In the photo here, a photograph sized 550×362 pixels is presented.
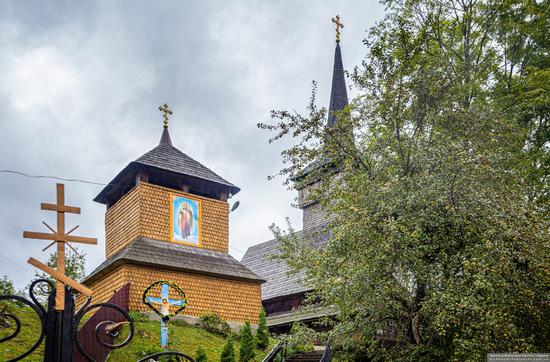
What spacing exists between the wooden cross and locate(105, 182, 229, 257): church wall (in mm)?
15185

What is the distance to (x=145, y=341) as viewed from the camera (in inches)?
626

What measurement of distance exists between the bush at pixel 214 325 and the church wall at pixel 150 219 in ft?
10.8

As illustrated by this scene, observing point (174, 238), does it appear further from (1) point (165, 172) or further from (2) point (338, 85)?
(2) point (338, 85)

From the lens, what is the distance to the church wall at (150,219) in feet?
69.8

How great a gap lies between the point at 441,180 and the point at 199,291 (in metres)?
10.9

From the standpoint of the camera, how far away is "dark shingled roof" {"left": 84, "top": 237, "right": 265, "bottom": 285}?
19.5 meters

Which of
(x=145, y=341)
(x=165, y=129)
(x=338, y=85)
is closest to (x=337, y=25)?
(x=338, y=85)

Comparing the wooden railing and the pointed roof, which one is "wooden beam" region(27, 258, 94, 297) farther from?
the pointed roof

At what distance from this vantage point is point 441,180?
12703 millimetres

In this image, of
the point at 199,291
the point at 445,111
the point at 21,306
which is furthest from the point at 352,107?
the point at 21,306

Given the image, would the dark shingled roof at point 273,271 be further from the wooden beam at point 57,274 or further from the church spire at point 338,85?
the wooden beam at point 57,274

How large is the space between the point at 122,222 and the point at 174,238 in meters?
2.39

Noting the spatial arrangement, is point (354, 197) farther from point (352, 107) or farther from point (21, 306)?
point (21, 306)

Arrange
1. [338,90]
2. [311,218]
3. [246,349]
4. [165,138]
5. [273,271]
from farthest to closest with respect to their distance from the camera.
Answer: [338,90] < [311,218] < [273,271] < [165,138] < [246,349]
